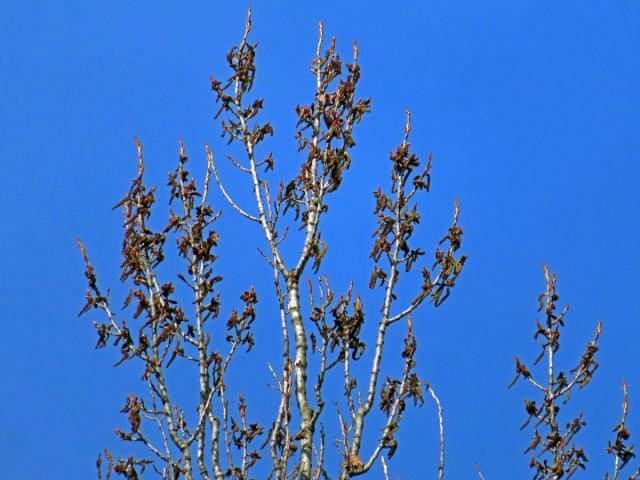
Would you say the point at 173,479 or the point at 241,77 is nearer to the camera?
the point at 173,479

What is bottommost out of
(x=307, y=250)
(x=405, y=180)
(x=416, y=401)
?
(x=416, y=401)

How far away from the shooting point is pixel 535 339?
9.19 meters

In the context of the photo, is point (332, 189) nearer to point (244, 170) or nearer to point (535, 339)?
point (244, 170)

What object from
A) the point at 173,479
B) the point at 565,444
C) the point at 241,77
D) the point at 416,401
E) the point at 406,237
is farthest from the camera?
the point at 241,77

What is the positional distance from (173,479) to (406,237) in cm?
282

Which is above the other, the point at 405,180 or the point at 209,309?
the point at 405,180

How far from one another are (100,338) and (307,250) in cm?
192

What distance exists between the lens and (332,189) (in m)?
8.08

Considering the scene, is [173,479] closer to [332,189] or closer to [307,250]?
[307,250]

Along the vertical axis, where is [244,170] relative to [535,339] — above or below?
above

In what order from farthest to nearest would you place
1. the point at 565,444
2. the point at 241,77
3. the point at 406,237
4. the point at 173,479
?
the point at 241,77
the point at 565,444
the point at 406,237
the point at 173,479

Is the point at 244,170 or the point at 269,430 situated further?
the point at 244,170

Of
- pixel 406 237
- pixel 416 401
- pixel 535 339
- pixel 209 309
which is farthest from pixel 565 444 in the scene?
pixel 209 309

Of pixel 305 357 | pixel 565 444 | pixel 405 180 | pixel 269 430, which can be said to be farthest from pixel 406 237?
pixel 565 444
